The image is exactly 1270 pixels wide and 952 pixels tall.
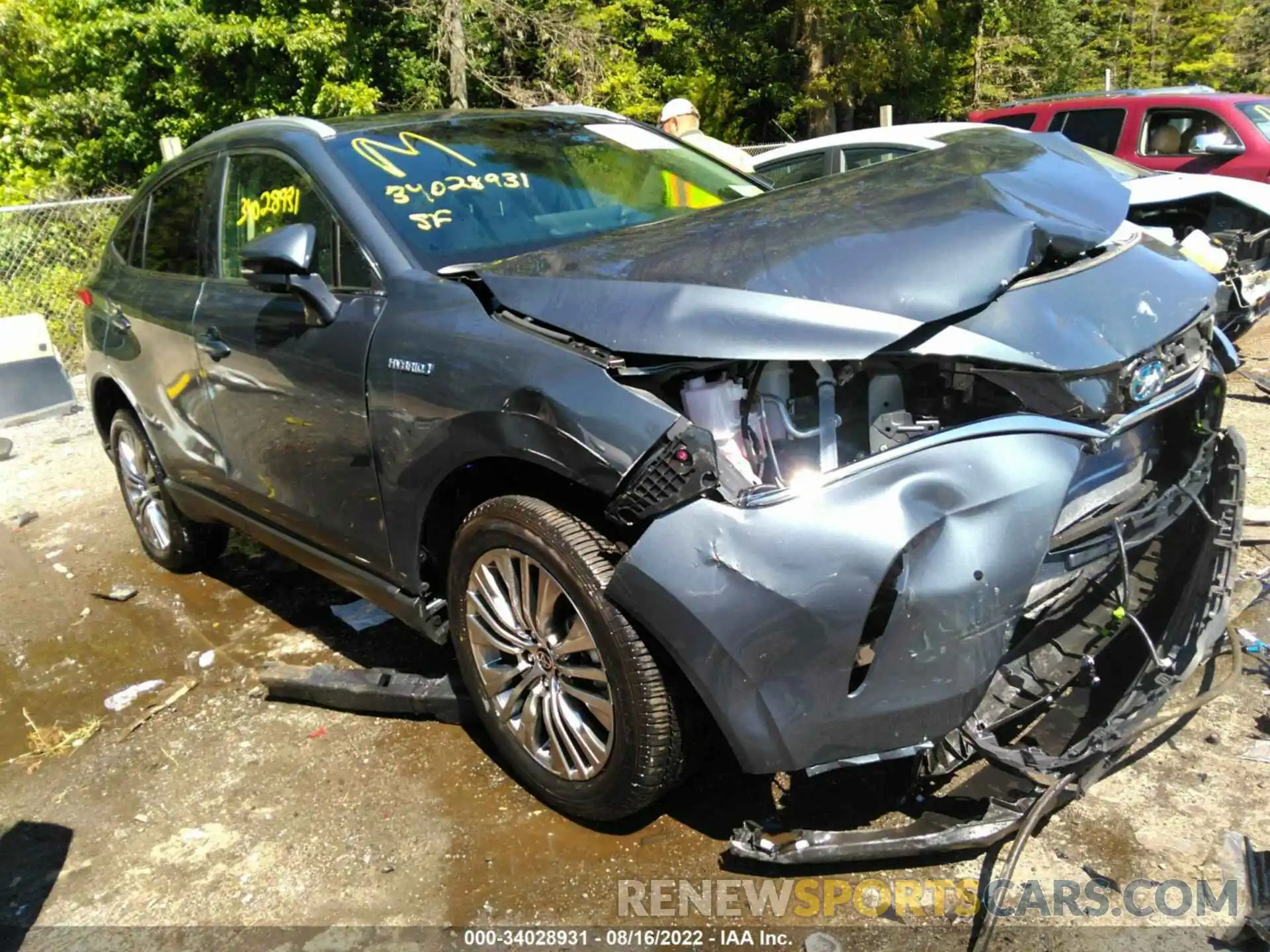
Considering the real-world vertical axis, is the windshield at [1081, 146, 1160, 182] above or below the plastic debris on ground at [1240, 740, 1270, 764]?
above

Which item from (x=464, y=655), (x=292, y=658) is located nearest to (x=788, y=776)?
(x=464, y=655)

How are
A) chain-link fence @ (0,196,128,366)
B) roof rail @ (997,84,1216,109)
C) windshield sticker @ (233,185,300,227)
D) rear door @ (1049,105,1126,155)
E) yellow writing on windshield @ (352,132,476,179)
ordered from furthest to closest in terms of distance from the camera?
rear door @ (1049,105,1126,155)
roof rail @ (997,84,1216,109)
chain-link fence @ (0,196,128,366)
windshield sticker @ (233,185,300,227)
yellow writing on windshield @ (352,132,476,179)

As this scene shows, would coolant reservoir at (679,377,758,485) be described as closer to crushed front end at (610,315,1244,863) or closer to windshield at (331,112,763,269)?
crushed front end at (610,315,1244,863)

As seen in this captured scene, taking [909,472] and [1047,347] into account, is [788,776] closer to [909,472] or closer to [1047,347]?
[909,472]

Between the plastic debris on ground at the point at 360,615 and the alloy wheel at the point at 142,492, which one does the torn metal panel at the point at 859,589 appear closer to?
the plastic debris on ground at the point at 360,615

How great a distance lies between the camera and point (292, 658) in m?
4.01

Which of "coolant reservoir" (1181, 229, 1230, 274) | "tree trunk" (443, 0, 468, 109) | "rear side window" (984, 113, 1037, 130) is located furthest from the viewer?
"tree trunk" (443, 0, 468, 109)

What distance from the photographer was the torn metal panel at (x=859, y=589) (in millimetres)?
2064

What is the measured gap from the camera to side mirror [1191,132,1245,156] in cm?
901

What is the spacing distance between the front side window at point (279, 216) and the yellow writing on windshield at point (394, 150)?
21 cm

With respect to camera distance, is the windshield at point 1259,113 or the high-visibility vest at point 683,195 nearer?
the high-visibility vest at point 683,195

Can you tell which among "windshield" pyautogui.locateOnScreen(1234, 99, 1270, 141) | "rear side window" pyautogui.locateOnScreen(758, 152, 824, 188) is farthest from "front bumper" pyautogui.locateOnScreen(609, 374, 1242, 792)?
"windshield" pyautogui.locateOnScreen(1234, 99, 1270, 141)

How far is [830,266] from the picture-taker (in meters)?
2.33

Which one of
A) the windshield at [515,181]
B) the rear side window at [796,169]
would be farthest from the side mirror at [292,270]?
the rear side window at [796,169]
